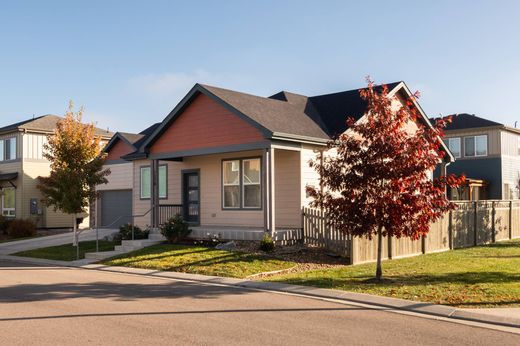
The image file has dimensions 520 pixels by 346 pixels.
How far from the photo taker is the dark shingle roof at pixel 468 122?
126 feet

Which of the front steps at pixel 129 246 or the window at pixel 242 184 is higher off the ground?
the window at pixel 242 184

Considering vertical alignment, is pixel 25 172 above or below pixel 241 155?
below

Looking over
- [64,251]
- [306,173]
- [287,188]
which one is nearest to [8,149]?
[64,251]

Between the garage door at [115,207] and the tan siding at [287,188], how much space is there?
12404 mm

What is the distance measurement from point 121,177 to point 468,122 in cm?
2387

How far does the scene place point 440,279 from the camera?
13773 millimetres

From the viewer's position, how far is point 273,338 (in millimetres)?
Answer: 8203

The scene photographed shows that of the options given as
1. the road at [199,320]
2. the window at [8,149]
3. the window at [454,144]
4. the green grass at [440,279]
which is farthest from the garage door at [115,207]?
the window at [454,144]

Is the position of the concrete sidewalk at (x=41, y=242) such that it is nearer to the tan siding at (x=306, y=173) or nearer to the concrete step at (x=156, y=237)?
the concrete step at (x=156, y=237)

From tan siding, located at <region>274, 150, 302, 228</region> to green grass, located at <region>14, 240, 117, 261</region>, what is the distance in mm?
7189

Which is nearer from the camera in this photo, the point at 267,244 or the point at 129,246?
the point at 267,244

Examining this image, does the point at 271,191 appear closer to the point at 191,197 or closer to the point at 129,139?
the point at 191,197

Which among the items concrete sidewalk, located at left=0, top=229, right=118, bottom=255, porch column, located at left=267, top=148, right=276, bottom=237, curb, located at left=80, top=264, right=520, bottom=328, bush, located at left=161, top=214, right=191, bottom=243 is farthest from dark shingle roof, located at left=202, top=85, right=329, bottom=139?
concrete sidewalk, located at left=0, top=229, right=118, bottom=255

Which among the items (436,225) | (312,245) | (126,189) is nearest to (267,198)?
(312,245)
